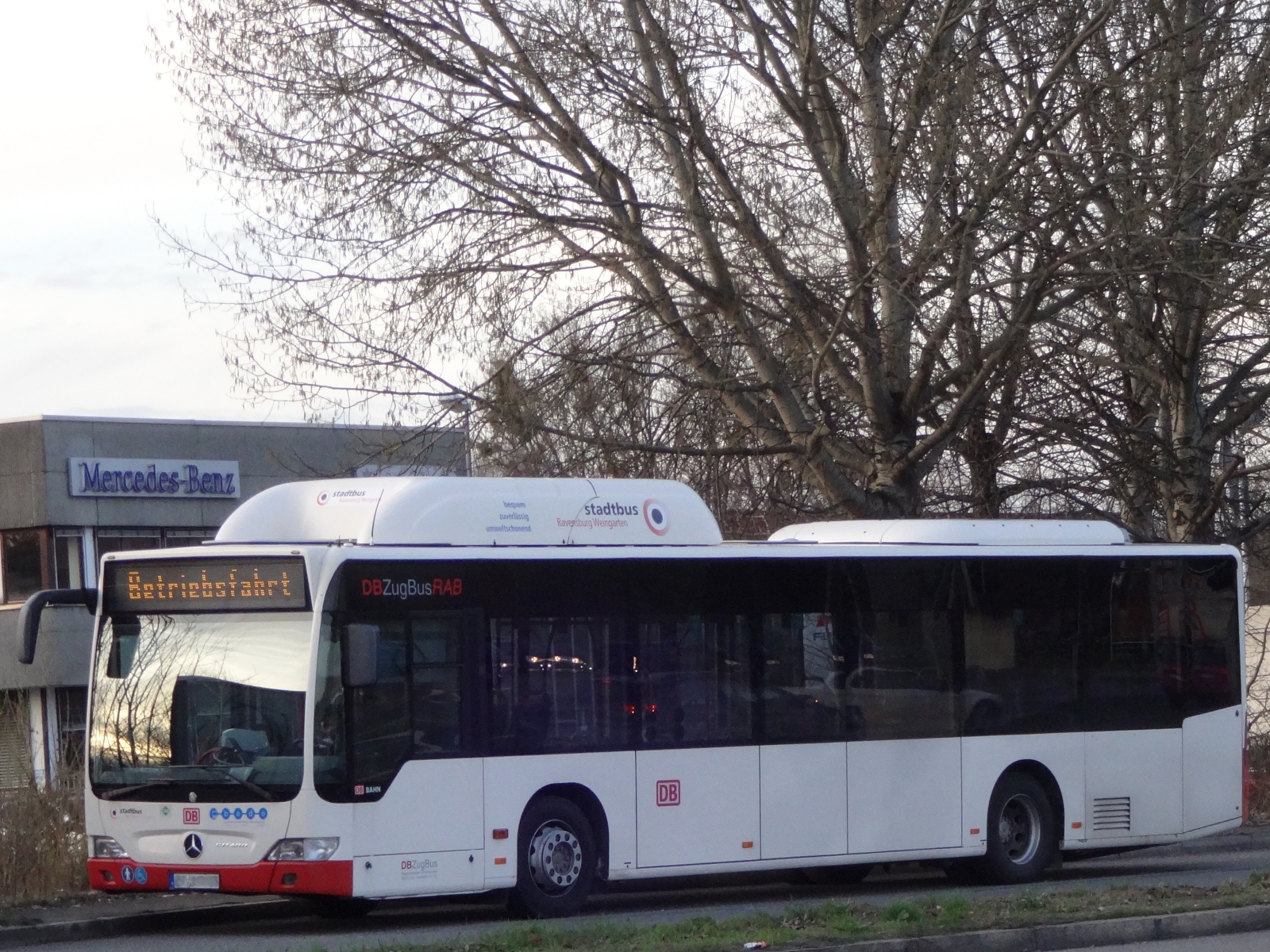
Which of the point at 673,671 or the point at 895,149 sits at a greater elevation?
the point at 895,149

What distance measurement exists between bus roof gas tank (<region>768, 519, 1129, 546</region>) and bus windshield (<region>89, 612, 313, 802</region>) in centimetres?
495

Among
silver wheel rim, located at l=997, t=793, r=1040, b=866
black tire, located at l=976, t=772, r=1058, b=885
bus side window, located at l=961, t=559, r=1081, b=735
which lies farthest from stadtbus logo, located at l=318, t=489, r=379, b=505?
silver wheel rim, located at l=997, t=793, r=1040, b=866

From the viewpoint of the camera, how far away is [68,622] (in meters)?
38.0

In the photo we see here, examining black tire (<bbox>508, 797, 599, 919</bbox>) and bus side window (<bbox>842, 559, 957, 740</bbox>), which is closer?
black tire (<bbox>508, 797, 599, 919</bbox>)

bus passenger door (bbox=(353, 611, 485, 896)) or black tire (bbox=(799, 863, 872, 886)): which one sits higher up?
bus passenger door (bbox=(353, 611, 485, 896))

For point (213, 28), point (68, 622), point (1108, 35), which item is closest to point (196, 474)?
point (68, 622)

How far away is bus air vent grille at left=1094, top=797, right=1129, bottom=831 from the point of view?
15133 mm

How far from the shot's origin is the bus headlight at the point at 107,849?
11.5 m

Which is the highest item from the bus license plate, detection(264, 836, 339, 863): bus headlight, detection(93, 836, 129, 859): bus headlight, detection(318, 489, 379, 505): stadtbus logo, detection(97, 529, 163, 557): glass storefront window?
detection(318, 489, 379, 505): stadtbus logo

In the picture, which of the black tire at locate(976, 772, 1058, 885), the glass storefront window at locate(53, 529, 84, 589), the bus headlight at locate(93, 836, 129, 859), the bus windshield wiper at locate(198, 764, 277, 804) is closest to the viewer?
the bus windshield wiper at locate(198, 764, 277, 804)

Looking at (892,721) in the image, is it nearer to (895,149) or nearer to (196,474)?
(895,149)

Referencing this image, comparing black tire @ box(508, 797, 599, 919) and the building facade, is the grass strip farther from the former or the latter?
the building facade

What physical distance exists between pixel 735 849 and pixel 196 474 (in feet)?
94.0

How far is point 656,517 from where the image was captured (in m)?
13.2
